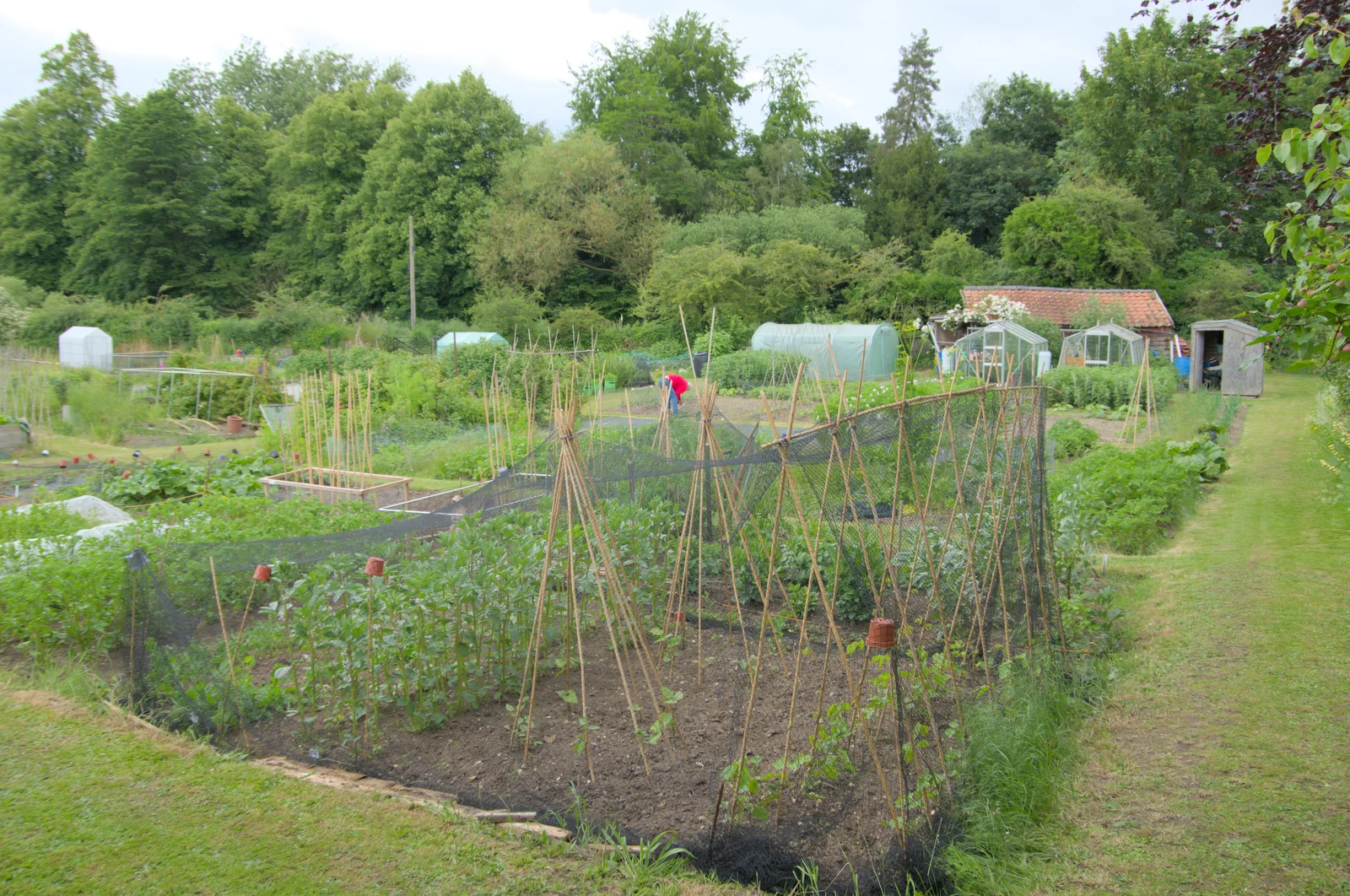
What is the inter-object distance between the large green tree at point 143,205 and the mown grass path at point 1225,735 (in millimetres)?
37466

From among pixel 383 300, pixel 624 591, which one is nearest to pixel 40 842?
pixel 624 591

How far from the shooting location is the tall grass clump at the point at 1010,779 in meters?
3.17

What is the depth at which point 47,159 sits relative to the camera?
122ft

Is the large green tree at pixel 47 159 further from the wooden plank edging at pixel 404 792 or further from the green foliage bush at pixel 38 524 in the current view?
the wooden plank edging at pixel 404 792

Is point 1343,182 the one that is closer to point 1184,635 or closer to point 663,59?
point 1184,635

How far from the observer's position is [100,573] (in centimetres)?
493

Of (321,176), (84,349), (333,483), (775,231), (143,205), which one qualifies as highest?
(321,176)

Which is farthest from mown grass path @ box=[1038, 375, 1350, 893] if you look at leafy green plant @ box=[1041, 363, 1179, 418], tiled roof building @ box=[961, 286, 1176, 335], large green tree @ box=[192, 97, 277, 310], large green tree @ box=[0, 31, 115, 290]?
large green tree @ box=[0, 31, 115, 290]

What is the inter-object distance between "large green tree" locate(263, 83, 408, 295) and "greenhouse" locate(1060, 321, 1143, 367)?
1067 inches

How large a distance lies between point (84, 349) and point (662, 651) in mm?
21217

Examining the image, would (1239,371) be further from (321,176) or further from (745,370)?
(321,176)

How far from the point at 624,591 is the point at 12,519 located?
4760 millimetres

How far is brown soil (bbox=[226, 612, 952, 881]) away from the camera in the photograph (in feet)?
11.3

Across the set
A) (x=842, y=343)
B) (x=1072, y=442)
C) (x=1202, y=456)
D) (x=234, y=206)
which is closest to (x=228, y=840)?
(x=1202, y=456)
